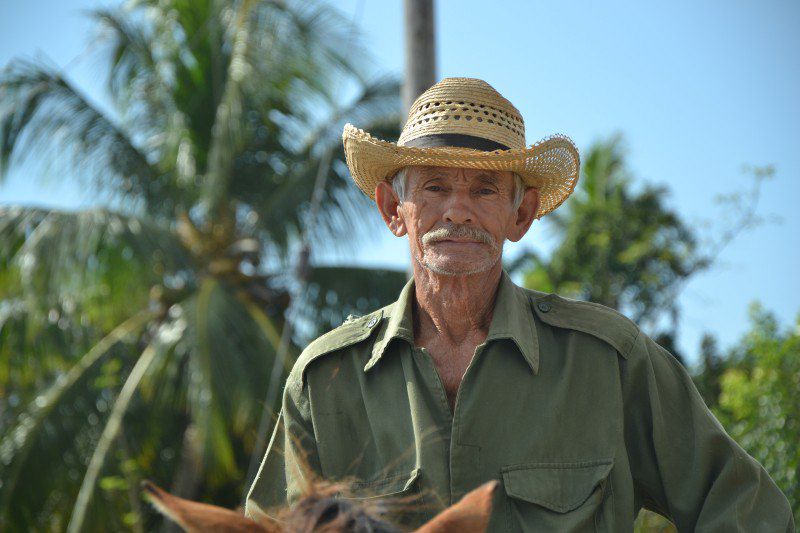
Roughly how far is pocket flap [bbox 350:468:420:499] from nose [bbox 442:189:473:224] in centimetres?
77

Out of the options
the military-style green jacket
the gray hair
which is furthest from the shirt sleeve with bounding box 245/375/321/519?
the gray hair

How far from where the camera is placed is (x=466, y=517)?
218 centimetres

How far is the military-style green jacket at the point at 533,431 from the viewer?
3.00m

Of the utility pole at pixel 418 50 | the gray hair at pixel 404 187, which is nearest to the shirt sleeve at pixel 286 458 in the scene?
the gray hair at pixel 404 187

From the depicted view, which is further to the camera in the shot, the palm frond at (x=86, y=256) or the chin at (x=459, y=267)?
the palm frond at (x=86, y=256)

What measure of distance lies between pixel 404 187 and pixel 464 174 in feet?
0.82

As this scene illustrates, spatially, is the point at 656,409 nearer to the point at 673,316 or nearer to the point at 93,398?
the point at 93,398

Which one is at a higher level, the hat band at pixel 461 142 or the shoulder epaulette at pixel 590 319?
the hat band at pixel 461 142

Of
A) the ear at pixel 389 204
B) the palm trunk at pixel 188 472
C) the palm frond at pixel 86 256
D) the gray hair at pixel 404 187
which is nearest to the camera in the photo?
the gray hair at pixel 404 187

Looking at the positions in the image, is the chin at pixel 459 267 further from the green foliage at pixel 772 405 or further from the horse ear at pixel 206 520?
the green foliage at pixel 772 405

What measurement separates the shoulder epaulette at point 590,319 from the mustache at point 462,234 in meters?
0.30

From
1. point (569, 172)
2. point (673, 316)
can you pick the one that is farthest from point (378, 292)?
point (569, 172)

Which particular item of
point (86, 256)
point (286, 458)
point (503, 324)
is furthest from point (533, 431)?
point (86, 256)

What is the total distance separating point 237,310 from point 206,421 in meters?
1.75
